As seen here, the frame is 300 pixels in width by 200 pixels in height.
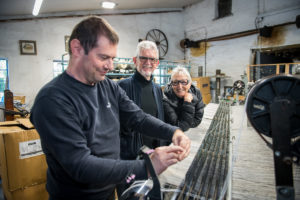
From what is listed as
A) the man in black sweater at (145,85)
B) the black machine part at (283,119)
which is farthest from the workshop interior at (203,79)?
the man in black sweater at (145,85)

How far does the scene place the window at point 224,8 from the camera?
23.7ft

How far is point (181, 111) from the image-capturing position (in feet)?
6.39

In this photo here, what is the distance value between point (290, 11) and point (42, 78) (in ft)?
27.1

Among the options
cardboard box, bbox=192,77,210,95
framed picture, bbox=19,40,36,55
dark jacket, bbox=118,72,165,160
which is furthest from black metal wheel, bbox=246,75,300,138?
framed picture, bbox=19,40,36,55

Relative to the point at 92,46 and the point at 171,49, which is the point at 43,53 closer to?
the point at 171,49

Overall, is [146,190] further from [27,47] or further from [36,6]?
[27,47]

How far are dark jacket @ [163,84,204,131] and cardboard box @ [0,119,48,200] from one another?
1.33 m

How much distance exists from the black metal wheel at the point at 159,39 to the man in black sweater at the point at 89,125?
777 cm

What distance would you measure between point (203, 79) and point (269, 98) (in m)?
6.53

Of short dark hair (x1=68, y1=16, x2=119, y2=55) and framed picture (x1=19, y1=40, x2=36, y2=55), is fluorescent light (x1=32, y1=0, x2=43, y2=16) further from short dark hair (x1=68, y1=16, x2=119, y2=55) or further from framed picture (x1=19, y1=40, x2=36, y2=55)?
short dark hair (x1=68, y1=16, x2=119, y2=55)

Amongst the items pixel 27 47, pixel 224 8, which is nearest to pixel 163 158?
pixel 27 47

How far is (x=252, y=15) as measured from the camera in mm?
6582

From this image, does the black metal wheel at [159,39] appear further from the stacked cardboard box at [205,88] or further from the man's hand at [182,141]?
the man's hand at [182,141]

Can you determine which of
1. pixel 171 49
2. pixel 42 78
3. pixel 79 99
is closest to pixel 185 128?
pixel 79 99
